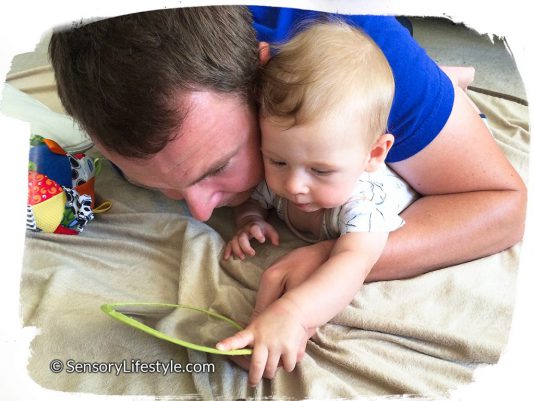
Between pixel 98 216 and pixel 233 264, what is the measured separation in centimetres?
32

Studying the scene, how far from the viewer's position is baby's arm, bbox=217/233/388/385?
0.81 metres

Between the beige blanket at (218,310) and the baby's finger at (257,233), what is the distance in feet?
0.09

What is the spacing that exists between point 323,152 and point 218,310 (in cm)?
30

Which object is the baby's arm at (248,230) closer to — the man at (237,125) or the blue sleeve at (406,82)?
the man at (237,125)

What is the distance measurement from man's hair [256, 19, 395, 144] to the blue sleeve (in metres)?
0.08

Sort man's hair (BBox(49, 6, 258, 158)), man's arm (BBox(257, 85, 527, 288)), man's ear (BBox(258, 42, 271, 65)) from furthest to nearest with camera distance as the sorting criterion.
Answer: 1. man's arm (BBox(257, 85, 527, 288))
2. man's ear (BBox(258, 42, 271, 65))
3. man's hair (BBox(49, 6, 258, 158))

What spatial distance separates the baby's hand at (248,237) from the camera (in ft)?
3.47

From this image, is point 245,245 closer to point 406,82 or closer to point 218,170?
point 218,170

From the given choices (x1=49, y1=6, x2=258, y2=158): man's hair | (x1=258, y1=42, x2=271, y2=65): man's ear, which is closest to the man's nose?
(x1=49, y1=6, x2=258, y2=158): man's hair

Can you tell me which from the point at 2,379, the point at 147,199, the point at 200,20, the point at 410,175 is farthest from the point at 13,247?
the point at 410,175

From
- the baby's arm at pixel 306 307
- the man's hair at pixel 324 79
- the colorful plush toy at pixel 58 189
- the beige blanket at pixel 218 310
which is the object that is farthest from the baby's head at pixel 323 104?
the colorful plush toy at pixel 58 189

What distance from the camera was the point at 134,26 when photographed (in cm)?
76

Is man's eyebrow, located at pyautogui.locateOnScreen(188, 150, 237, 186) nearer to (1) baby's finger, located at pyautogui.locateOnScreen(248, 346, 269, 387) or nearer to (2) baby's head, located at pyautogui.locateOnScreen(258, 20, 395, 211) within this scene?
(2) baby's head, located at pyautogui.locateOnScreen(258, 20, 395, 211)

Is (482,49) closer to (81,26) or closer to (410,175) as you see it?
(410,175)
